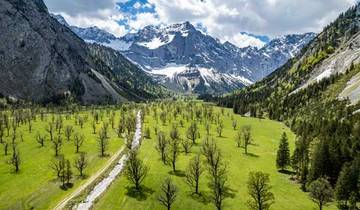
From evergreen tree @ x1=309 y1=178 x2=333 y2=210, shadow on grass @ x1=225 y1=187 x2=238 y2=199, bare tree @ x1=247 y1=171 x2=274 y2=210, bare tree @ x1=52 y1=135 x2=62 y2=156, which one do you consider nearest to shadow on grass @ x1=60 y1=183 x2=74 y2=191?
bare tree @ x1=52 y1=135 x2=62 y2=156

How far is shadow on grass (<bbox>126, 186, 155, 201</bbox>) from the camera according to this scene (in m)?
130

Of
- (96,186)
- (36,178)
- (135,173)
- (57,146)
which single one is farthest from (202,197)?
(57,146)

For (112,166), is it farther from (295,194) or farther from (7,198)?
(295,194)

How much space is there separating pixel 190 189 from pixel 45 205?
49.4m

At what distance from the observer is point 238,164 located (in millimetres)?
166500

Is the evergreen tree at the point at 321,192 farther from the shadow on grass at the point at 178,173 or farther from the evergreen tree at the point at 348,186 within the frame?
the shadow on grass at the point at 178,173

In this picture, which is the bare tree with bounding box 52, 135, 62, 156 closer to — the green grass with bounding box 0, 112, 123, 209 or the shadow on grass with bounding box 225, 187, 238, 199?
the green grass with bounding box 0, 112, 123, 209

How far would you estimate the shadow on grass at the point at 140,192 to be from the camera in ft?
427

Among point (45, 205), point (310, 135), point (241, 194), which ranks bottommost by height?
point (45, 205)

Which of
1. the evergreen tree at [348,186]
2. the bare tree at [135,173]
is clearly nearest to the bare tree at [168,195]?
the bare tree at [135,173]

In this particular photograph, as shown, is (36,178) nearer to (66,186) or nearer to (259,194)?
(66,186)

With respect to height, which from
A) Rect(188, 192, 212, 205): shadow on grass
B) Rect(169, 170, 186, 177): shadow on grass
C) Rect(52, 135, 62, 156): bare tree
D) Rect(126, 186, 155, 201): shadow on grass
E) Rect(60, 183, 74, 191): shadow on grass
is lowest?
Rect(60, 183, 74, 191): shadow on grass

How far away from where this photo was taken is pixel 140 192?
5276 inches

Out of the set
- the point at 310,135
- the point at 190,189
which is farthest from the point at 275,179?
the point at 310,135
